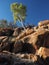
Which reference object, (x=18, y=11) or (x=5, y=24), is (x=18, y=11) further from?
(x=5, y=24)

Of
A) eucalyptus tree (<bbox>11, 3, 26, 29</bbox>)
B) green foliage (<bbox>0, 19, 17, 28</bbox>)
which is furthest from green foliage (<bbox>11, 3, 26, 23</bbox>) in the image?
green foliage (<bbox>0, 19, 17, 28</bbox>)

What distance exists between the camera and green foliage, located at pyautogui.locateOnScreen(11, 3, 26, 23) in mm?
67625

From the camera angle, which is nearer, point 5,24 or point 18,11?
point 18,11

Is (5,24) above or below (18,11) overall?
below

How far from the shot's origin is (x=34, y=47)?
33.8 meters

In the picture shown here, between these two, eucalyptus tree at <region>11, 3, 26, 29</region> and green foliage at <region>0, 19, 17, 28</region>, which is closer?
eucalyptus tree at <region>11, 3, 26, 29</region>

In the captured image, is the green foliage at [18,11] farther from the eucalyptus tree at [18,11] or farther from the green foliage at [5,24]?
the green foliage at [5,24]

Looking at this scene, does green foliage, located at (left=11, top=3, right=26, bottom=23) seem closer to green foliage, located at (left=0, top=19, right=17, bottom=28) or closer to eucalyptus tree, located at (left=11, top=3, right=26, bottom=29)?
eucalyptus tree, located at (left=11, top=3, right=26, bottom=29)

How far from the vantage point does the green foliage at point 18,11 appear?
222ft

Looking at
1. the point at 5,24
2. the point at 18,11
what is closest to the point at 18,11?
the point at 18,11

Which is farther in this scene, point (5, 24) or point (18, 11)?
point (5, 24)

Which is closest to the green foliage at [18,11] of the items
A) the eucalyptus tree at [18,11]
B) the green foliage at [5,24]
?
the eucalyptus tree at [18,11]

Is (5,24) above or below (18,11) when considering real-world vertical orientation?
below

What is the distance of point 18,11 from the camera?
67.4m
